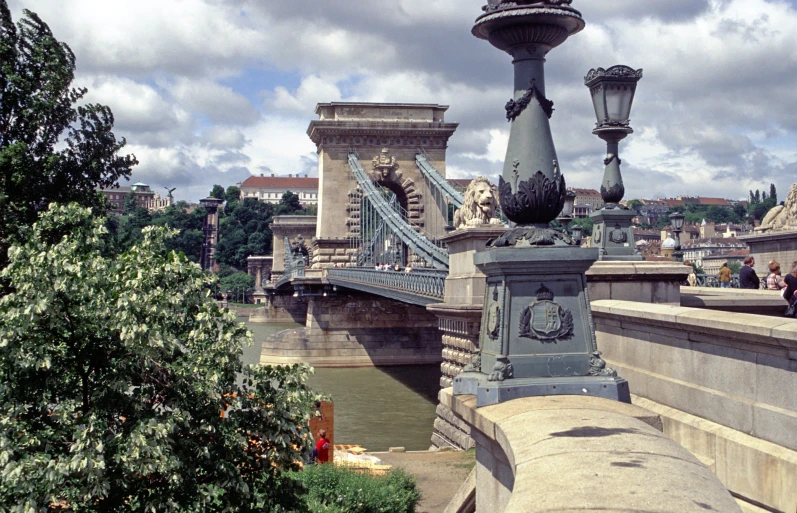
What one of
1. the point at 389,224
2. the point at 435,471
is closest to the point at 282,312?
the point at 389,224

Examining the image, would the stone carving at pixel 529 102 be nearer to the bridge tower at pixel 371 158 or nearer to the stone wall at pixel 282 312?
the bridge tower at pixel 371 158

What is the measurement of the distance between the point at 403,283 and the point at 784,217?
41.2 feet

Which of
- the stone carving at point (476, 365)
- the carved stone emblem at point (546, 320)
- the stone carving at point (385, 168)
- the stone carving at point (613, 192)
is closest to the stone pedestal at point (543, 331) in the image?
the carved stone emblem at point (546, 320)

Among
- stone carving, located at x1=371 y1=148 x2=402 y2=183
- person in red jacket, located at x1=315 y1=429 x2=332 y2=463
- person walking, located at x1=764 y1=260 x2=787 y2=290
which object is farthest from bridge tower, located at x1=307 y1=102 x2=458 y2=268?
person in red jacket, located at x1=315 y1=429 x2=332 y2=463

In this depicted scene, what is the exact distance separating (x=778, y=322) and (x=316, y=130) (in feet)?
136

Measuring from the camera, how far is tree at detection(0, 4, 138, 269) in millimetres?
14078

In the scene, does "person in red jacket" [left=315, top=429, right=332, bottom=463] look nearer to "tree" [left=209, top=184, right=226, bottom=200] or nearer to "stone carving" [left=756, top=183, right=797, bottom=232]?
"stone carving" [left=756, top=183, right=797, bottom=232]

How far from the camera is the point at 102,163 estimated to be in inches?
627

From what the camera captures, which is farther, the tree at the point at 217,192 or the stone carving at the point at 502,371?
the tree at the point at 217,192

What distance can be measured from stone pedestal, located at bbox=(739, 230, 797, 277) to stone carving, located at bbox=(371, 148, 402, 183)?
29734 mm

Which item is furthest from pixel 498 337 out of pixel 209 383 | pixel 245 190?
pixel 245 190

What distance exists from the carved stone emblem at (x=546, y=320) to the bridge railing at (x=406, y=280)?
1355 centimetres

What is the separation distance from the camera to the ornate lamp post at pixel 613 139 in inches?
350

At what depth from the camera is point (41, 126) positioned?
48.4ft
